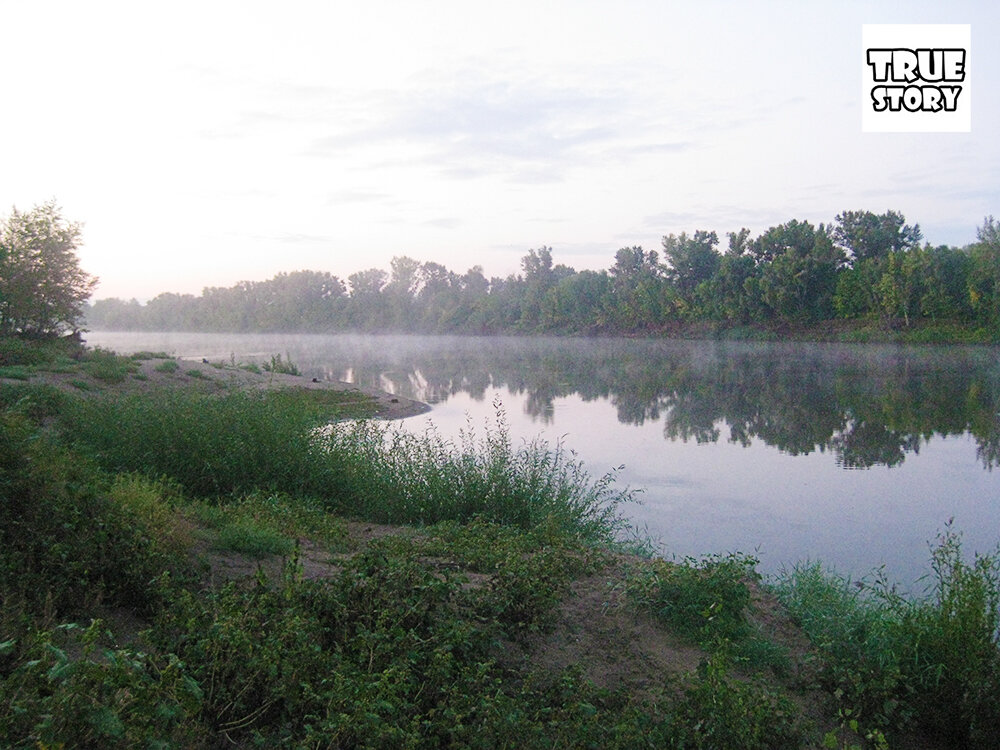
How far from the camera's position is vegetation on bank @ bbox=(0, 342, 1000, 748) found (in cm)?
323

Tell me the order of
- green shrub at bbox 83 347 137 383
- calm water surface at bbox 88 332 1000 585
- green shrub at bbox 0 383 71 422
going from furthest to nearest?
green shrub at bbox 83 347 137 383
green shrub at bbox 0 383 71 422
calm water surface at bbox 88 332 1000 585

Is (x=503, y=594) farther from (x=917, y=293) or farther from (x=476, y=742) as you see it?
(x=917, y=293)

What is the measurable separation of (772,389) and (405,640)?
2366 centimetres

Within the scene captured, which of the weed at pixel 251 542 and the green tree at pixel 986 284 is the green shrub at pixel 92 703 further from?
the green tree at pixel 986 284

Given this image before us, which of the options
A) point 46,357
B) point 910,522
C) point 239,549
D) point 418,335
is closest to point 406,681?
point 239,549

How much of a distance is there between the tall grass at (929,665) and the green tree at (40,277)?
2372 cm

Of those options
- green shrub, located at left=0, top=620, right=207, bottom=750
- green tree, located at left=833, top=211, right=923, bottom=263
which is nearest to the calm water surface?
green shrub, located at left=0, top=620, right=207, bottom=750

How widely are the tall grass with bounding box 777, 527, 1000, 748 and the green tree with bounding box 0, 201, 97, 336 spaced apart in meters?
23.7

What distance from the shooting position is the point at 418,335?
92312mm

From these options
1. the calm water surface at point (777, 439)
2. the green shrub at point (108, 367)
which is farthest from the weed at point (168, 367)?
the calm water surface at point (777, 439)

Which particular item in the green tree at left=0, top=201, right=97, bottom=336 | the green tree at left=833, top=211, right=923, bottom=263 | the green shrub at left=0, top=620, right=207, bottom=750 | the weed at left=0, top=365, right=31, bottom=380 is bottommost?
the green shrub at left=0, top=620, right=207, bottom=750

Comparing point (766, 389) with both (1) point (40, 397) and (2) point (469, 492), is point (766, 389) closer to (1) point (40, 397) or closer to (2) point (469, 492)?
(2) point (469, 492)

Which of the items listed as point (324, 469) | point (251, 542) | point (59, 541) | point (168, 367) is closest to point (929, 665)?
point (251, 542)

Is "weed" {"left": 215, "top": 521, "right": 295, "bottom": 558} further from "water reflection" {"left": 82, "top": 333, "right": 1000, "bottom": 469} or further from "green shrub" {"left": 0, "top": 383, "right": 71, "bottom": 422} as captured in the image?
"water reflection" {"left": 82, "top": 333, "right": 1000, "bottom": 469}
